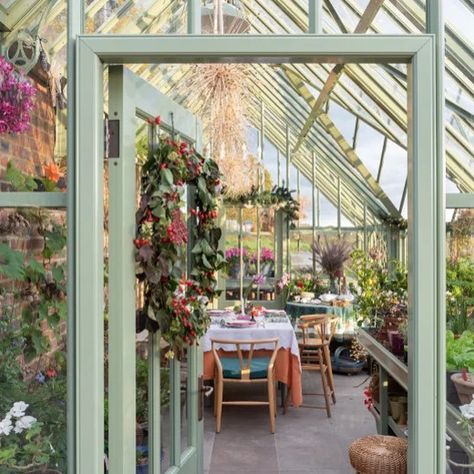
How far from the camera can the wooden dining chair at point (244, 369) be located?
5.21 m

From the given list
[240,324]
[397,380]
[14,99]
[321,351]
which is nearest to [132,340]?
[14,99]

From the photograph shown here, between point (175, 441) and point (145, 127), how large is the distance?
1.39 meters

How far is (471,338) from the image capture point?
199 cm

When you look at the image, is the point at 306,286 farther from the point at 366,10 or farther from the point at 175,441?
the point at 366,10

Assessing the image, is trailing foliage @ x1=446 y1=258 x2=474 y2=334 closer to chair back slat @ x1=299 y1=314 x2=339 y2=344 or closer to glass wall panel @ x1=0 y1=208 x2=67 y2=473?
glass wall panel @ x1=0 y1=208 x2=67 y2=473

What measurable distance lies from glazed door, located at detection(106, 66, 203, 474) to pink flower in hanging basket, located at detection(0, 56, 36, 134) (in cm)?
27

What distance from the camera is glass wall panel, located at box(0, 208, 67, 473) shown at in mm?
2021

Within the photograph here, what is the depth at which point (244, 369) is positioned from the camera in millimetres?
5309

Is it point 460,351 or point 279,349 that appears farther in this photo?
point 279,349

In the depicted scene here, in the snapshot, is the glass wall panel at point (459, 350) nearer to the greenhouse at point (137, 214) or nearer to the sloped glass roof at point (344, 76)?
the greenhouse at point (137, 214)

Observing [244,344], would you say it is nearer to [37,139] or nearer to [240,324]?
[240,324]

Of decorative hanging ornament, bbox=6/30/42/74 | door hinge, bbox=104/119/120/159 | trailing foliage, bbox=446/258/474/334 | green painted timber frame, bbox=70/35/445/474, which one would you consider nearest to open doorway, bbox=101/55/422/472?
door hinge, bbox=104/119/120/159

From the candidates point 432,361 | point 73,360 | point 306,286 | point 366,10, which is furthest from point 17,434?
point 306,286

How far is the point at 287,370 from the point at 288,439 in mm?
658
